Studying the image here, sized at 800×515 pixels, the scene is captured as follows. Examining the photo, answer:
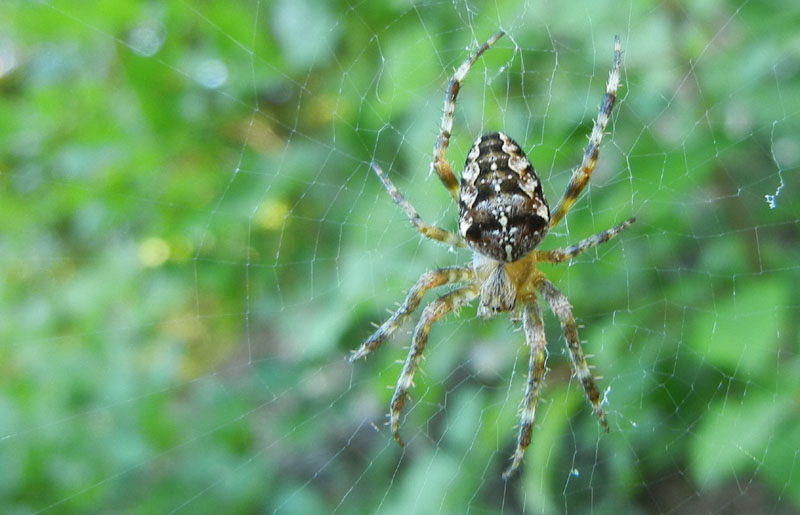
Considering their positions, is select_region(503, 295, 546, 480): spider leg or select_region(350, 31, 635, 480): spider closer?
select_region(350, 31, 635, 480): spider

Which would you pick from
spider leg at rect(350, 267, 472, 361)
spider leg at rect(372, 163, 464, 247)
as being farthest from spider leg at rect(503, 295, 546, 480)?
spider leg at rect(372, 163, 464, 247)

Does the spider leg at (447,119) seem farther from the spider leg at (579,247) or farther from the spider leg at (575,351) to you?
the spider leg at (575,351)

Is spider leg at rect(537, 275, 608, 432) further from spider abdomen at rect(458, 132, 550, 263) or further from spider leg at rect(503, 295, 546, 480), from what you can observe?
spider abdomen at rect(458, 132, 550, 263)

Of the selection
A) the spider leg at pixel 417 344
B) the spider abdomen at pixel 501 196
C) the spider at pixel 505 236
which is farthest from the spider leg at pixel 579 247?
the spider leg at pixel 417 344

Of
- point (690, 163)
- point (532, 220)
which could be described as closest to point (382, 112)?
point (532, 220)

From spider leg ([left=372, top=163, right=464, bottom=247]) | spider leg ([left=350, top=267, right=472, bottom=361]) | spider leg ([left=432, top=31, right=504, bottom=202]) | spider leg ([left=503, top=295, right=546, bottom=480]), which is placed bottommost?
spider leg ([left=503, top=295, right=546, bottom=480])

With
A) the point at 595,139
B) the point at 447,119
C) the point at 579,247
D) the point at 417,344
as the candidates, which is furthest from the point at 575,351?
the point at 447,119

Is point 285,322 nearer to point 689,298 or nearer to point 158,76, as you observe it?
point 158,76
